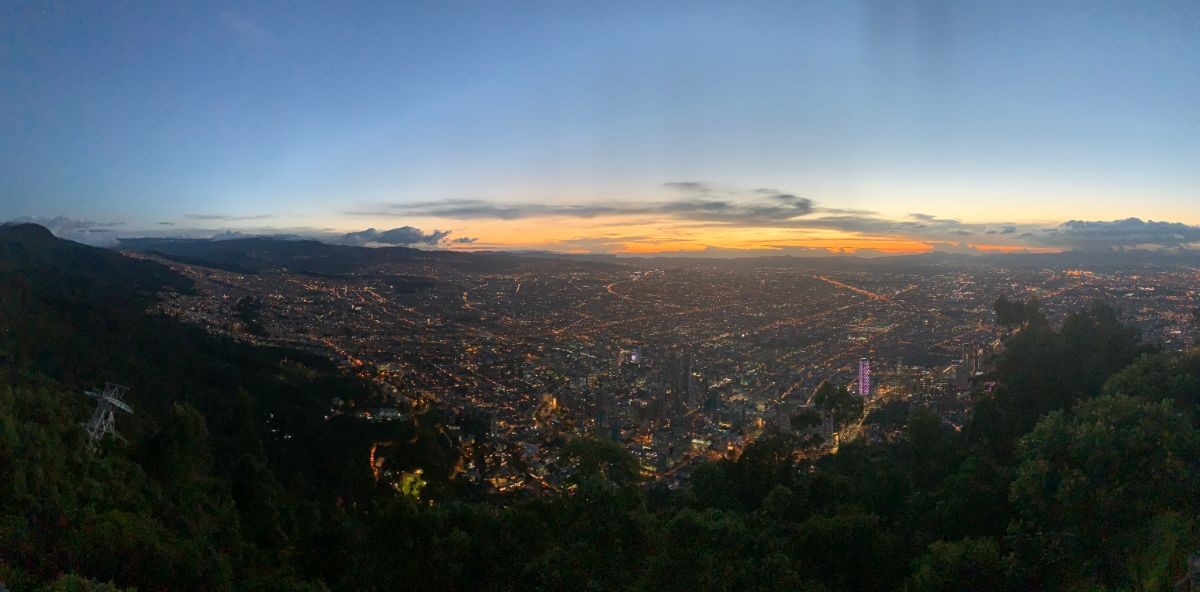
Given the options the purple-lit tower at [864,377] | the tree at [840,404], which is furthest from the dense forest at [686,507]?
the purple-lit tower at [864,377]

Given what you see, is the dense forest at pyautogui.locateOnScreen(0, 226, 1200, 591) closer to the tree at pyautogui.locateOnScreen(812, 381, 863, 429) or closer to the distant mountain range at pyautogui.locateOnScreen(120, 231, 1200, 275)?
the tree at pyautogui.locateOnScreen(812, 381, 863, 429)

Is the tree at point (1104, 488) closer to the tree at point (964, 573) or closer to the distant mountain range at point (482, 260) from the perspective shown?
the tree at point (964, 573)

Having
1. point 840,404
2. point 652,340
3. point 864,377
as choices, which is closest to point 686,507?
point 840,404

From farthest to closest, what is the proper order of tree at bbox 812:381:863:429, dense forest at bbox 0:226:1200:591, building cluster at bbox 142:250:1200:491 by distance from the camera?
building cluster at bbox 142:250:1200:491, tree at bbox 812:381:863:429, dense forest at bbox 0:226:1200:591

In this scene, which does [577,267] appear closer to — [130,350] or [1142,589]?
[130,350]

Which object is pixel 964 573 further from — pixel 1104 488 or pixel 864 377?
pixel 864 377

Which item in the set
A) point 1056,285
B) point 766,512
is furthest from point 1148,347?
point 1056,285

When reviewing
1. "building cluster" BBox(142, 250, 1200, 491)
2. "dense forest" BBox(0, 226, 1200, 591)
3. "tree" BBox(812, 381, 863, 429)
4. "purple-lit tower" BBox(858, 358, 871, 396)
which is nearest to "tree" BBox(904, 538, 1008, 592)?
"dense forest" BBox(0, 226, 1200, 591)
